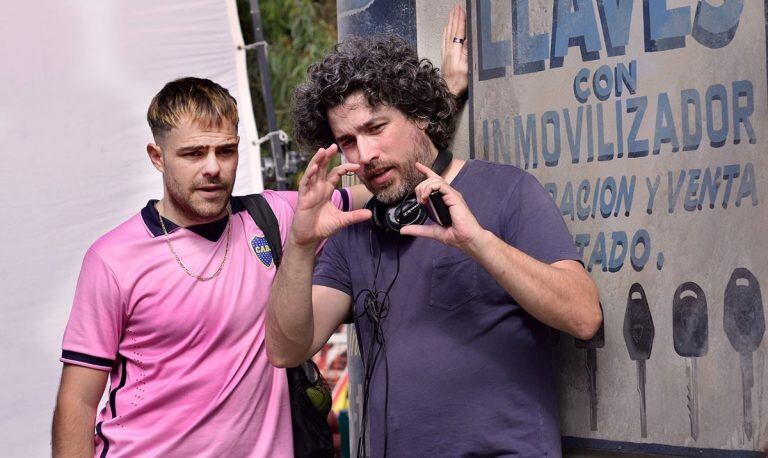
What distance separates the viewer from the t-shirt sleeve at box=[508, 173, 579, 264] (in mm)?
2770

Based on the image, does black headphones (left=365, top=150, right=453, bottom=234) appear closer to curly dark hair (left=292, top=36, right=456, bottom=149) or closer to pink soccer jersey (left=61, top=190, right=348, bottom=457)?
curly dark hair (left=292, top=36, right=456, bottom=149)

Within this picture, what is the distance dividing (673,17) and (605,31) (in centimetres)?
21

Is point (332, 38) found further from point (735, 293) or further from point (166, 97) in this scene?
point (735, 293)

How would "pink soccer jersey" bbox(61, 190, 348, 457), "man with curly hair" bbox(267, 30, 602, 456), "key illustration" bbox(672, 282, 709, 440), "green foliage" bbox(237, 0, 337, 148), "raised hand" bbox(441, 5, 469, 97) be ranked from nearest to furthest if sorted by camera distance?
"man with curly hair" bbox(267, 30, 602, 456) → "key illustration" bbox(672, 282, 709, 440) → "pink soccer jersey" bbox(61, 190, 348, 457) → "raised hand" bbox(441, 5, 469, 97) → "green foliage" bbox(237, 0, 337, 148)

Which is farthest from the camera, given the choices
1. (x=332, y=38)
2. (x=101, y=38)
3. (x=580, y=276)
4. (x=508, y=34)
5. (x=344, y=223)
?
(x=332, y=38)

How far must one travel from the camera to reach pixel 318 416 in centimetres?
335

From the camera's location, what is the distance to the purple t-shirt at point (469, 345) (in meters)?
2.82

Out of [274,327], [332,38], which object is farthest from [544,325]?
[332,38]

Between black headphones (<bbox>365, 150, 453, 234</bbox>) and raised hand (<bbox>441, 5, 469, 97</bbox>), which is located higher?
raised hand (<bbox>441, 5, 469, 97</bbox>)

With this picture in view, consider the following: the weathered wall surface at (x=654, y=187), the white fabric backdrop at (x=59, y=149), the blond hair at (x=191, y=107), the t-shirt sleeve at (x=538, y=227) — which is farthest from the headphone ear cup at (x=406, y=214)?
the white fabric backdrop at (x=59, y=149)

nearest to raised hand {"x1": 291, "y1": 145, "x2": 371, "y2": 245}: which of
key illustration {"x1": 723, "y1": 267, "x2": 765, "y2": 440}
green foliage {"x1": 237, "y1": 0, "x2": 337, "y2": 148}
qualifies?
key illustration {"x1": 723, "y1": 267, "x2": 765, "y2": 440}

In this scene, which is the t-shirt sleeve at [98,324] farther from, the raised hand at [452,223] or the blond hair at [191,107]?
the raised hand at [452,223]

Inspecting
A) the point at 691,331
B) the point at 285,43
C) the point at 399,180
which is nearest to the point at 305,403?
the point at 399,180

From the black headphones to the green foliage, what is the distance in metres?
7.26
